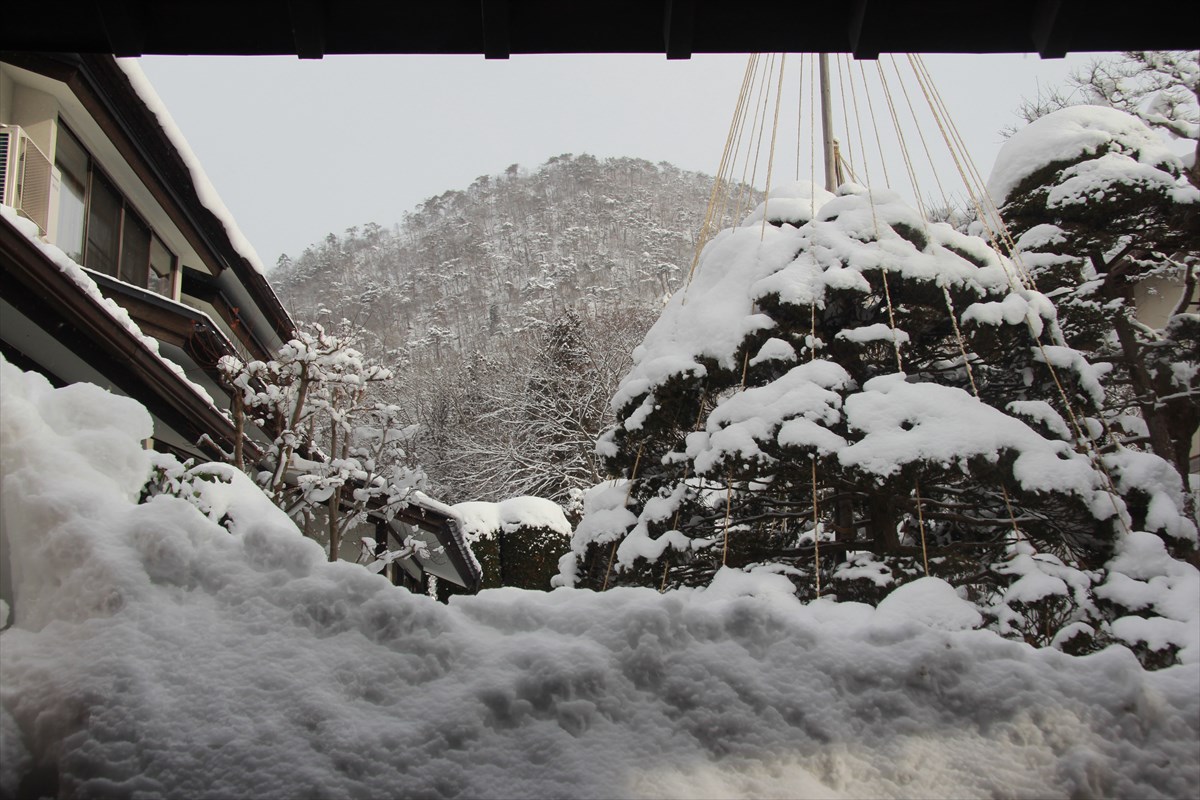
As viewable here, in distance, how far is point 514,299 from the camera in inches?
1956

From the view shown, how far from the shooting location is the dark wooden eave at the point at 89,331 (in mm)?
4297

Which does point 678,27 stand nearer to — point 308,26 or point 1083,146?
point 308,26

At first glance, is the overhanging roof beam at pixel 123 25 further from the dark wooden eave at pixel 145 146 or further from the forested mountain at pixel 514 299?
the forested mountain at pixel 514 299

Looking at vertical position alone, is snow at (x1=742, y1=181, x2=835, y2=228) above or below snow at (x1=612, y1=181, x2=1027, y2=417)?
above

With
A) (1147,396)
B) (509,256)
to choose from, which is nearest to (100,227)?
(1147,396)

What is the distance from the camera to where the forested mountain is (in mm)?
23297

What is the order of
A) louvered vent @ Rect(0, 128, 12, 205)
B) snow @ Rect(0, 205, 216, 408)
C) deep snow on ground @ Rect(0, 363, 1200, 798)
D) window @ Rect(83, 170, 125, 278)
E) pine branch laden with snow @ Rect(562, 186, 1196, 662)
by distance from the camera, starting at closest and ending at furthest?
1. deep snow on ground @ Rect(0, 363, 1200, 798)
2. snow @ Rect(0, 205, 216, 408)
3. pine branch laden with snow @ Rect(562, 186, 1196, 662)
4. louvered vent @ Rect(0, 128, 12, 205)
5. window @ Rect(83, 170, 125, 278)

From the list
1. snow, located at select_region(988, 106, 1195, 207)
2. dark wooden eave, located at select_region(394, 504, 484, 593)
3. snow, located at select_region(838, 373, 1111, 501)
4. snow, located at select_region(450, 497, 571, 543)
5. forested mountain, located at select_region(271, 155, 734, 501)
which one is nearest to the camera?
snow, located at select_region(838, 373, 1111, 501)

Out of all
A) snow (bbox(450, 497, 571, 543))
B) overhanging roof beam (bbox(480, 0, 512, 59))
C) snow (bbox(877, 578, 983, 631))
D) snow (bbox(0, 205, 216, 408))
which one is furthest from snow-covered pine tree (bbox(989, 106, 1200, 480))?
snow (bbox(450, 497, 571, 543))

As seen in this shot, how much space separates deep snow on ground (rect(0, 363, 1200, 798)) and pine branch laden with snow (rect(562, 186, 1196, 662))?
3.32 metres

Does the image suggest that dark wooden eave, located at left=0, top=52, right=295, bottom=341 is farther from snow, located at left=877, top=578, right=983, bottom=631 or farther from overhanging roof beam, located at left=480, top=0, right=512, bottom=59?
snow, located at left=877, top=578, right=983, bottom=631

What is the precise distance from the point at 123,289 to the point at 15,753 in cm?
598

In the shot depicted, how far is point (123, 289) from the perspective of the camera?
265 inches

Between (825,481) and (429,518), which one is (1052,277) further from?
(429,518)
